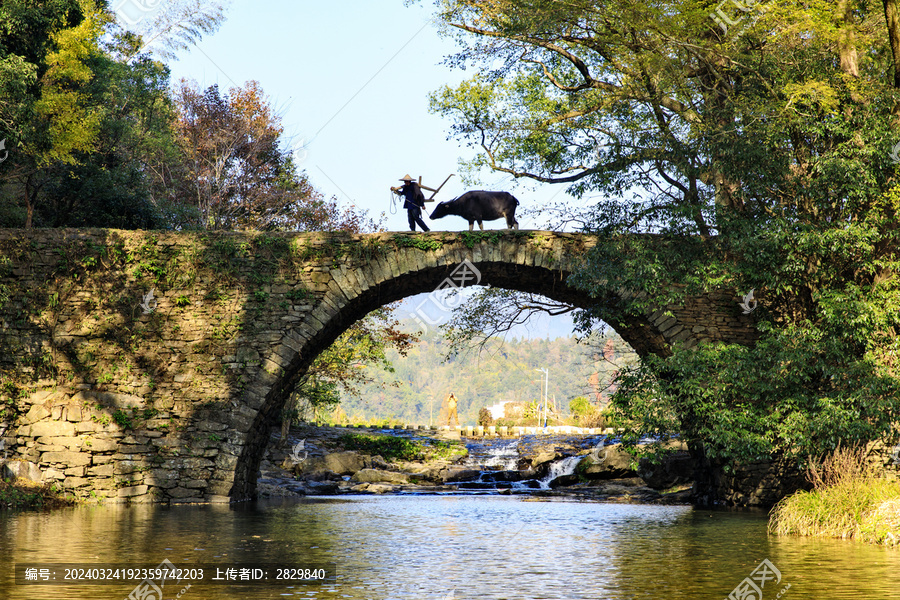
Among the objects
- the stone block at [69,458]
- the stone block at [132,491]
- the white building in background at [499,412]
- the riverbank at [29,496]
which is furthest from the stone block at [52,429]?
the white building in background at [499,412]

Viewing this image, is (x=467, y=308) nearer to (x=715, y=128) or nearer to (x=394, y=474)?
(x=394, y=474)

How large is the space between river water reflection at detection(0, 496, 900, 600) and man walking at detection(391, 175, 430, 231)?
5271mm

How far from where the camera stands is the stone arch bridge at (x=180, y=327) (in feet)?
43.6

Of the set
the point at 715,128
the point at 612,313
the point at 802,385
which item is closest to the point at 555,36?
the point at 715,128

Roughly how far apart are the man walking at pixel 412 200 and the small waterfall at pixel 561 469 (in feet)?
27.8

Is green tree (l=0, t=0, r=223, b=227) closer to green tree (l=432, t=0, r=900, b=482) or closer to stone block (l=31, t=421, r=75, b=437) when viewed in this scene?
stone block (l=31, t=421, r=75, b=437)

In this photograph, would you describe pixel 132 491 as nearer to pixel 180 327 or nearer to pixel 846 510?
pixel 180 327

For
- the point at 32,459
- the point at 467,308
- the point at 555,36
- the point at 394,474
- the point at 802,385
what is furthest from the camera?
the point at 394,474

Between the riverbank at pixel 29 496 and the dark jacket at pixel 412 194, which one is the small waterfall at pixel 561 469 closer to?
the dark jacket at pixel 412 194

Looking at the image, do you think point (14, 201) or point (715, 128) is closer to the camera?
point (715, 128)

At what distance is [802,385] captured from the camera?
1196 cm

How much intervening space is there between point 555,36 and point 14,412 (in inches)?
467

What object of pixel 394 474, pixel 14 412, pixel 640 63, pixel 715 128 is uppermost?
pixel 640 63

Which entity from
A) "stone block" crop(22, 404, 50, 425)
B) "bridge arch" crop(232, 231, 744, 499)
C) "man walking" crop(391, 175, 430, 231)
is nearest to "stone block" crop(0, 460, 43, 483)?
"stone block" crop(22, 404, 50, 425)
